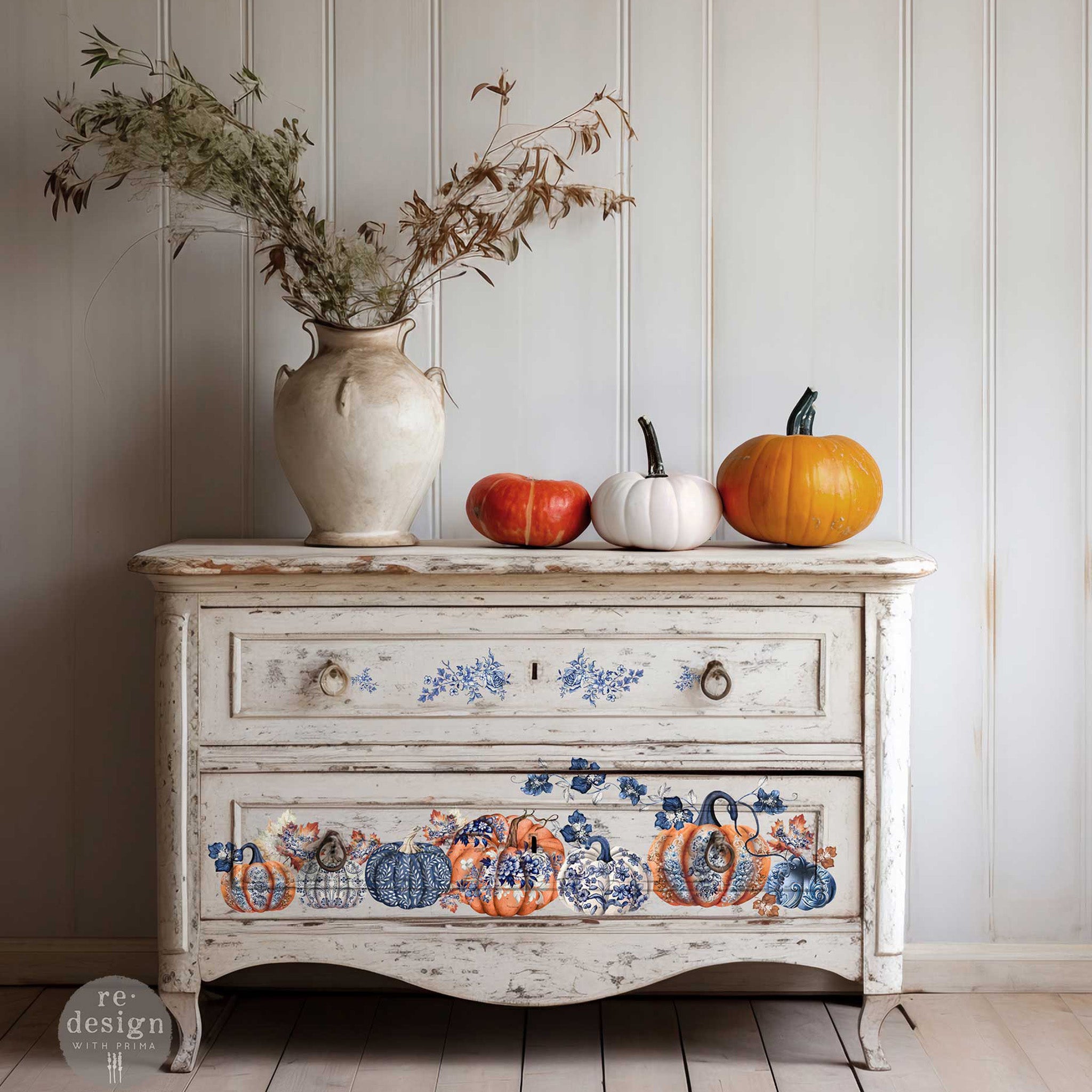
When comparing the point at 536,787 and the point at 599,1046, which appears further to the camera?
the point at 599,1046

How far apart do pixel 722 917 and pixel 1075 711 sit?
88 cm

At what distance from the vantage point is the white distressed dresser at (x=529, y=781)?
1581mm

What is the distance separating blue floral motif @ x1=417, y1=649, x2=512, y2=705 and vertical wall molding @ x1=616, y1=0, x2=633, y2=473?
1.79ft

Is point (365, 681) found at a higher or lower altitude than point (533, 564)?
lower

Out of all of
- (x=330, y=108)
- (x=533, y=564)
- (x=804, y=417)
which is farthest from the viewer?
(x=330, y=108)

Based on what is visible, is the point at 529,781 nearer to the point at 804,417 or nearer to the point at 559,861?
the point at 559,861

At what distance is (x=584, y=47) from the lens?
1919 millimetres

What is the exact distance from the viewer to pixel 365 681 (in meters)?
1.58

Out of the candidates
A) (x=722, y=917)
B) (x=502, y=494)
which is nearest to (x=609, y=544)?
(x=502, y=494)

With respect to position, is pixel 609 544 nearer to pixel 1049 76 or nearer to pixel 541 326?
pixel 541 326

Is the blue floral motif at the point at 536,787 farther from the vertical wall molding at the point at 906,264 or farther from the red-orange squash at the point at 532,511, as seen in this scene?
the vertical wall molding at the point at 906,264

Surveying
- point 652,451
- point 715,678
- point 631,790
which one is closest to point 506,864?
point 631,790

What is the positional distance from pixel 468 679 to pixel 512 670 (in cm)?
7

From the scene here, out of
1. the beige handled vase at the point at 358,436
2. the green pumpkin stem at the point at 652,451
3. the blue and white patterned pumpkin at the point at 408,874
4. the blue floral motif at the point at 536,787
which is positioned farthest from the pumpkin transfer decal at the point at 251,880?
the green pumpkin stem at the point at 652,451
